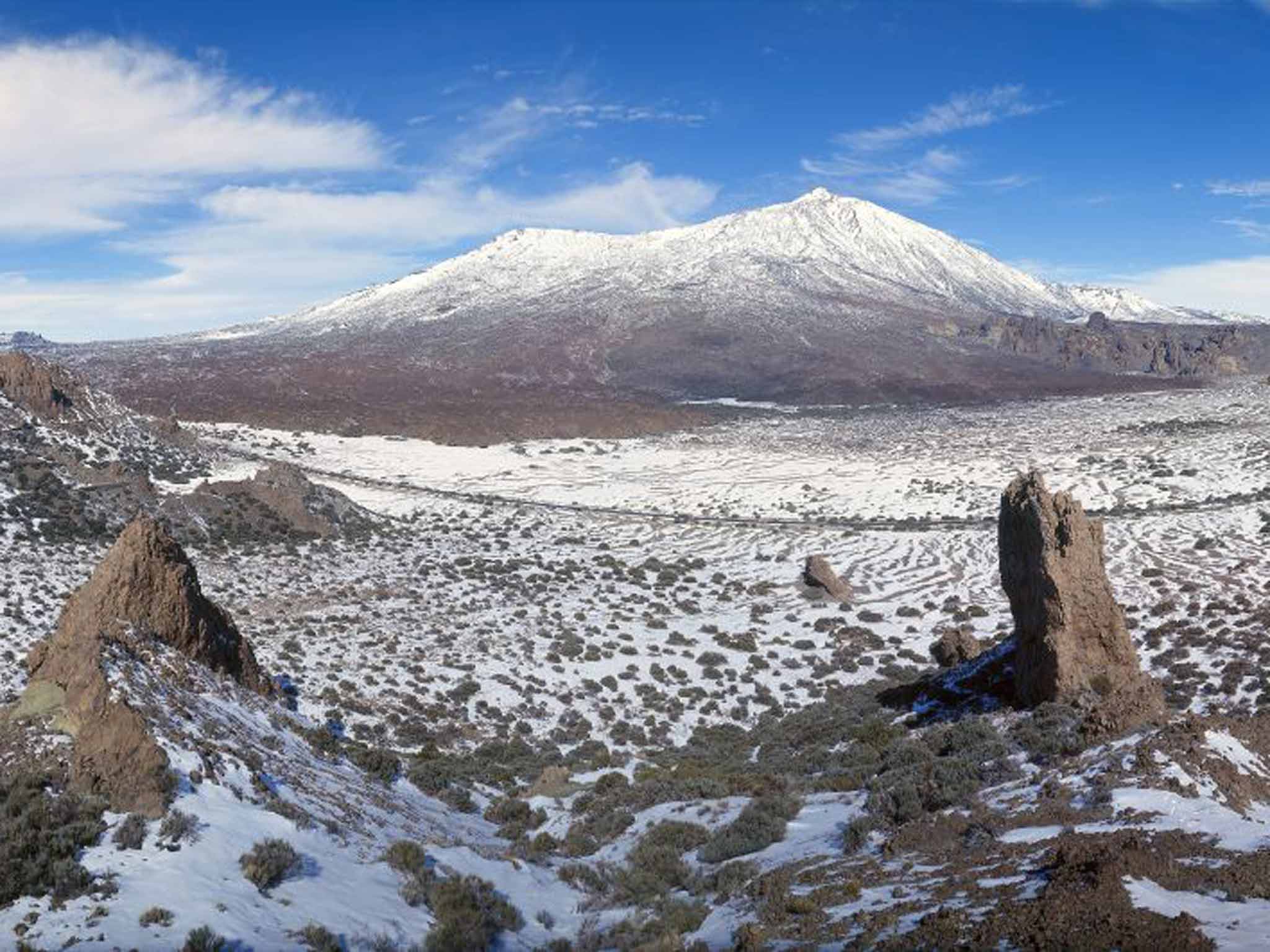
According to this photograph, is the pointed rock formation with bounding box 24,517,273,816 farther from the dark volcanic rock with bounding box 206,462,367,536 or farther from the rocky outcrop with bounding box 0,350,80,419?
the rocky outcrop with bounding box 0,350,80,419

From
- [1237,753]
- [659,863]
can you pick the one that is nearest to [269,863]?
[659,863]

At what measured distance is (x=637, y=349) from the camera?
384ft

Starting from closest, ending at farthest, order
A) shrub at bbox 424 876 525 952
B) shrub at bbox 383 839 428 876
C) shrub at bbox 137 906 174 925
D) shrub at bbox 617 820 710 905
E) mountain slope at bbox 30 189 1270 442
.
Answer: shrub at bbox 137 906 174 925 < shrub at bbox 424 876 525 952 < shrub at bbox 383 839 428 876 < shrub at bbox 617 820 710 905 < mountain slope at bbox 30 189 1270 442

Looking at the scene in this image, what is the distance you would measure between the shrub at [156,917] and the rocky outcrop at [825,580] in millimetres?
23152

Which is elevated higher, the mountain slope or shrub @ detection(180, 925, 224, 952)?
the mountain slope

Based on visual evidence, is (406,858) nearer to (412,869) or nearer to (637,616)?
(412,869)

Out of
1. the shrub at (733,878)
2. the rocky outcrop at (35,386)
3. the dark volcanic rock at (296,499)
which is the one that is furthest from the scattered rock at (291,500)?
the shrub at (733,878)

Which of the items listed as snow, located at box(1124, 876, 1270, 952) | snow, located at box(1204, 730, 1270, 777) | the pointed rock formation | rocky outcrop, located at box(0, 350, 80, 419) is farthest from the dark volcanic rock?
snow, located at box(1124, 876, 1270, 952)

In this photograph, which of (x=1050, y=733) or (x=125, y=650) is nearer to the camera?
(x=125, y=650)

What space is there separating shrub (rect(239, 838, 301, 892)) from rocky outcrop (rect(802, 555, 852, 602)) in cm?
2171

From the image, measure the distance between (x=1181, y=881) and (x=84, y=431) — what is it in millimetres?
41658

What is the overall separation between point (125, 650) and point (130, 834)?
3743 mm

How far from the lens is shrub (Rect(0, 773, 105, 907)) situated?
7148mm

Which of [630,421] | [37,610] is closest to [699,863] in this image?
[37,610]
